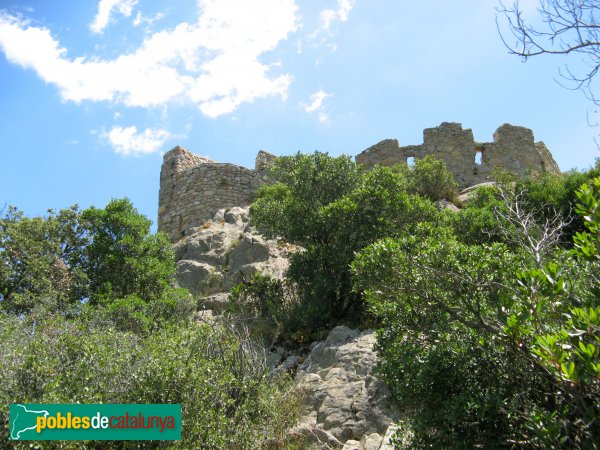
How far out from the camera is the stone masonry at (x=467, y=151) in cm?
2214

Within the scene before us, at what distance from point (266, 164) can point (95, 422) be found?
15525mm

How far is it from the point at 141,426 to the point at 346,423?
298 cm

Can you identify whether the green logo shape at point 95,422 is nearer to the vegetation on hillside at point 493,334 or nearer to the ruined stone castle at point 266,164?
the vegetation on hillside at point 493,334

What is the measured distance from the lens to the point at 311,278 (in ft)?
38.8

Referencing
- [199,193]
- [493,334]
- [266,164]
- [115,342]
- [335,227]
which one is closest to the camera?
[493,334]

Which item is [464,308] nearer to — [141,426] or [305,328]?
[141,426]

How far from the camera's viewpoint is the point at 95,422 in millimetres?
5879

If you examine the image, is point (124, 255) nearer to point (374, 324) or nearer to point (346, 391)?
point (374, 324)

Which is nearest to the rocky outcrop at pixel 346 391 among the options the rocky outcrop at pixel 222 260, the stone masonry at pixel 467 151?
the rocky outcrop at pixel 222 260

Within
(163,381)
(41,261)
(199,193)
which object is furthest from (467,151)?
(163,381)

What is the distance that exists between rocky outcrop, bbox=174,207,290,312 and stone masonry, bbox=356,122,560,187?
8.08 metres

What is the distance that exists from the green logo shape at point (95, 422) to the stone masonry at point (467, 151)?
17.5 meters

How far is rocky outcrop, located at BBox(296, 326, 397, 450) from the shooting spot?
305 inches

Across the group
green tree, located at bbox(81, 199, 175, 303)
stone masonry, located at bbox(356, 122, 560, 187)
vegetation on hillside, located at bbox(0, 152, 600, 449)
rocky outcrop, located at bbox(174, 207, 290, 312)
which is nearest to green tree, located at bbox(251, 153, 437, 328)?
vegetation on hillside, located at bbox(0, 152, 600, 449)
